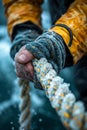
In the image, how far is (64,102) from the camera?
0.86 metres

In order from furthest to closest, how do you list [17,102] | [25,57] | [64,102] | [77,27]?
[17,102], [77,27], [25,57], [64,102]

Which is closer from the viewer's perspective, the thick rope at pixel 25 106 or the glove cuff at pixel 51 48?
the glove cuff at pixel 51 48

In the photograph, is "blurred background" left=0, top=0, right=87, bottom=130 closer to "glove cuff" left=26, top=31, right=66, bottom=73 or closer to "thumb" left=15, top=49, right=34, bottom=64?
"glove cuff" left=26, top=31, right=66, bottom=73

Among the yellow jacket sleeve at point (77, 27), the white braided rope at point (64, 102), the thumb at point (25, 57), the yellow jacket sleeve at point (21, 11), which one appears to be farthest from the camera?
the yellow jacket sleeve at point (21, 11)

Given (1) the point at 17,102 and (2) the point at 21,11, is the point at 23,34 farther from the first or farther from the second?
(1) the point at 17,102

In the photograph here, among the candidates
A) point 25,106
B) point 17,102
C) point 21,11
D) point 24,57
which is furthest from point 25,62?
point 17,102

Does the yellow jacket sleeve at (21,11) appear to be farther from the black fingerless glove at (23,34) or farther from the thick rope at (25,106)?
the thick rope at (25,106)

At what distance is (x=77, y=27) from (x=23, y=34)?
220mm

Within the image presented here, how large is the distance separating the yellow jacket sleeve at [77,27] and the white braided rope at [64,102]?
0.93ft

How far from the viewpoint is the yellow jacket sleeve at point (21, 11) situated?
1525mm

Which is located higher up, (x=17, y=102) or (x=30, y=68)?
(x=30, y=68)

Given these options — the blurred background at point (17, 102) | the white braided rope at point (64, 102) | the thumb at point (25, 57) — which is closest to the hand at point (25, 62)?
the thumb at point (25, 57)

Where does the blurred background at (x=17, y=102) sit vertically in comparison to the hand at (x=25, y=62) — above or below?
below

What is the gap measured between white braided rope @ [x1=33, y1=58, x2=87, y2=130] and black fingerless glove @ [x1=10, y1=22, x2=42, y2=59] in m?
0.33
